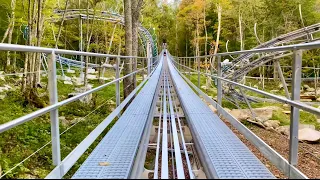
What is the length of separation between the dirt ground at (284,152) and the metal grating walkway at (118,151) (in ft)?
6.83

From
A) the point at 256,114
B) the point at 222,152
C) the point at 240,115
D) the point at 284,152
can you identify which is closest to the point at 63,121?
the point at 284,152

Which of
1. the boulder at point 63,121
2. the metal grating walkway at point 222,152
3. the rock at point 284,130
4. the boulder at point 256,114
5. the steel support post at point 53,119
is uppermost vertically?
the steel support post at point 53,119

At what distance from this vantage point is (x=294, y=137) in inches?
76.7

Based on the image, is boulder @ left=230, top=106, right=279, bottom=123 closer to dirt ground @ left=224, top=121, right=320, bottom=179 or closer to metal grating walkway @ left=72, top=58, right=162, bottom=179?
dirt ground @ left=224, top=121, right=320, bottom=179

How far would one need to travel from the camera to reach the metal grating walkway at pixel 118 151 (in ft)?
6.64

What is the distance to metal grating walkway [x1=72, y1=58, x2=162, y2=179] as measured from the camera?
2.02 meters

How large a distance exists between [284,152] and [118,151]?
398 cm

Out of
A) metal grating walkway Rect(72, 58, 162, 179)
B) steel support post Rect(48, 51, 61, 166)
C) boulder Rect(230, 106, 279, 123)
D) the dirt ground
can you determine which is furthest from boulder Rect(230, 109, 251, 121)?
steel support post Rect(48, 51, 61, 166)

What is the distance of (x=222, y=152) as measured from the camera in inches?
99.4

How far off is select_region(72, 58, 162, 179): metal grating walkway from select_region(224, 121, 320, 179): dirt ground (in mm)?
2082

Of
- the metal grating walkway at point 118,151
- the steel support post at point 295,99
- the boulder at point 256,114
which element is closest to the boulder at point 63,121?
the metal grating walkway at point 118,151

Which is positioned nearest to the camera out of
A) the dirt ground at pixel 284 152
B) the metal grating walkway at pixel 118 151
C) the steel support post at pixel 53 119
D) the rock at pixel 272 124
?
the steel support post at pixel 53 119

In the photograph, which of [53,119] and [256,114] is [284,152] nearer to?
[256,114]

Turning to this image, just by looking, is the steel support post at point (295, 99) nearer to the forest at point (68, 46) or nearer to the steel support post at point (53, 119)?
the steel support post at point (53, 119)
